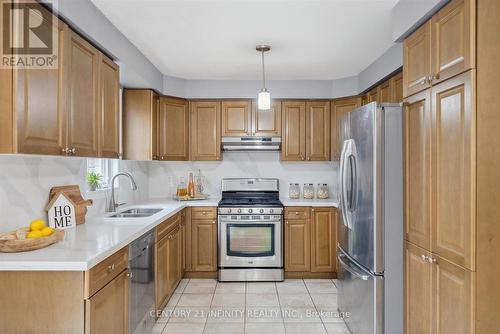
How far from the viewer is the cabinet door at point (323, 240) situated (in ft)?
13.2

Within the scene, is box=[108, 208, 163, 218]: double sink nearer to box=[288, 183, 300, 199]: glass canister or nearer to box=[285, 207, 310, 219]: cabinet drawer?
box=[285, 207, 310, 219]: cabinet drawer

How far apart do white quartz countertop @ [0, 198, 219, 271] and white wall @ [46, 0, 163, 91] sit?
135cm

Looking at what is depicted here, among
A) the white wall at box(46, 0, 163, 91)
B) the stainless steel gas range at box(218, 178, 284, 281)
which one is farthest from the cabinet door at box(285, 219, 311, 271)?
the white wall at box(46, 0, 163, 91)

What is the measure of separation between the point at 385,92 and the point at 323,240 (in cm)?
192

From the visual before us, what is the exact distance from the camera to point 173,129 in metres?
4.11

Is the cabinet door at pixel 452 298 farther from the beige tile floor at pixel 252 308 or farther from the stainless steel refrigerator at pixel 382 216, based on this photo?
the beige tile floor at pixel 252 308

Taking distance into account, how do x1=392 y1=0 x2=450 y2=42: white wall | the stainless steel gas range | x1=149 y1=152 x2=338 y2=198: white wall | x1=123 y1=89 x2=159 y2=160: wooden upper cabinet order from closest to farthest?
1. x1=392 y1=0 x2=450 y2=42: white wall
2. x1=123 y1=89 x2=159 y2=160: wooden upper cabinet
3. the stainless steel gas range
4. x1=149 y1=152 x2=338 y2=198: white wall

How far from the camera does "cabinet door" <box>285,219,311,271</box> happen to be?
4035 millimetres

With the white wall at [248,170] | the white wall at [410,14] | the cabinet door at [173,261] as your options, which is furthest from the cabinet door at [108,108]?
the white wall at [410,14]

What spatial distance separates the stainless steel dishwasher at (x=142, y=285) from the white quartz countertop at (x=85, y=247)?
12cm

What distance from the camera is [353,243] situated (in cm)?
263

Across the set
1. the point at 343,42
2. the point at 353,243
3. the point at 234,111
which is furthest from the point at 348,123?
the point at 234,111

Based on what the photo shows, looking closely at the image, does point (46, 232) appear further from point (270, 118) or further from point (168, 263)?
point (270, 118)

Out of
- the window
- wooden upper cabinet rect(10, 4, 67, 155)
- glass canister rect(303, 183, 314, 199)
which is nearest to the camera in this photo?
wooden upper cabinet rect(10, 4, 67, 155)
